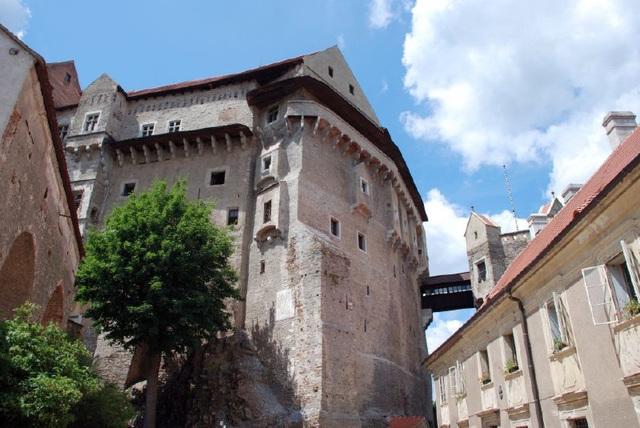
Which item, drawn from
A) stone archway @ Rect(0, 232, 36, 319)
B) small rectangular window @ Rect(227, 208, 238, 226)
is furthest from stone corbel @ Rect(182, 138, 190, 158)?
stone archway @ Rect(0, 232, 36, 319)

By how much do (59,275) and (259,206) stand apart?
1164cm

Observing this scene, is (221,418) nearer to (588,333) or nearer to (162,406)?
(162,406)

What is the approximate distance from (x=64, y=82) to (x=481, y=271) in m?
34.2

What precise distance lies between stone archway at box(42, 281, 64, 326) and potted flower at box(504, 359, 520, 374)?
47.4 ft

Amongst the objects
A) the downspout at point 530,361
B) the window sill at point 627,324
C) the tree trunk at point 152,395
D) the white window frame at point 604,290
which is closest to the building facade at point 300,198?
the tree trunk at point 152,395

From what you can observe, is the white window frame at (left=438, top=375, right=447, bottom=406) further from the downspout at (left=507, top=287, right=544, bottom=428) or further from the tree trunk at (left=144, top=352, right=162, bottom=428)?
the tree trunk at (left=144, top=352, right=162, bottom=428)

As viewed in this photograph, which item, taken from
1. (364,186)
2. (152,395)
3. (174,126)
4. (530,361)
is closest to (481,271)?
(364,186)

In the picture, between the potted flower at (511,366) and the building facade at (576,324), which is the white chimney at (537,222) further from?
the potted flower at (511,366)

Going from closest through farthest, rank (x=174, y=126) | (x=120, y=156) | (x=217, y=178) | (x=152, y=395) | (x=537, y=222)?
(x=152, y=395) < (x=537, y=222) < (x=217, y=178) < (x=120, y=156) < (x=174, y=126)

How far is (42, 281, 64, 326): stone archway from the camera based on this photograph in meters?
17.6

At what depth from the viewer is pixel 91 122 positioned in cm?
3284

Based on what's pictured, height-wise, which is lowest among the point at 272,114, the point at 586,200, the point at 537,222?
the point at 586,200

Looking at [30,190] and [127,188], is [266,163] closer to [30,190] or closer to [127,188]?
[127,188]

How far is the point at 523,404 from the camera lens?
11461mm
